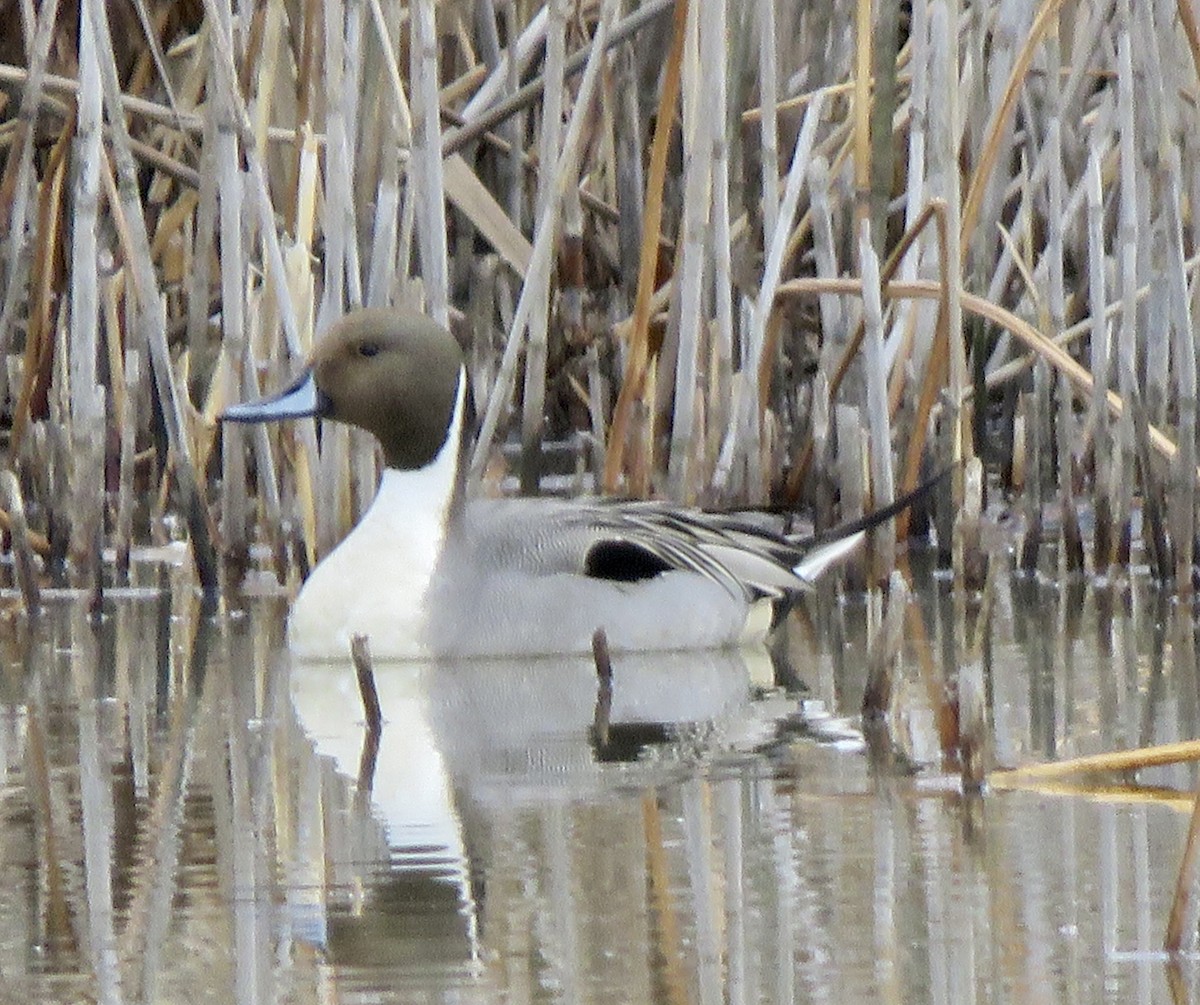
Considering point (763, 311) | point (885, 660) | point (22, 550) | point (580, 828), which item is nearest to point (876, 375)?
point (763, 311)

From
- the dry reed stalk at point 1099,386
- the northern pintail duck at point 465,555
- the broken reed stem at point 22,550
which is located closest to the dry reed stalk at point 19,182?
the broken reed stem at point 22,550

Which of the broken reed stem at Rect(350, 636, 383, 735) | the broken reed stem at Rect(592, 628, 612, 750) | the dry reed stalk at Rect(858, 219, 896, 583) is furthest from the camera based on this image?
the dry reed stalk at Rect(858, 219, 896, 583)

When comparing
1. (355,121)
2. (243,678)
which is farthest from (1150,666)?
(355,121)

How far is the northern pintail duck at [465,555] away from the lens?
18.9 feet

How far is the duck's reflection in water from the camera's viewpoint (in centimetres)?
342

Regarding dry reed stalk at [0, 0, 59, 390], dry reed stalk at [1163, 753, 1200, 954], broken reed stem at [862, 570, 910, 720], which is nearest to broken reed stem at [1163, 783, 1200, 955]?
dry reed stalk at [1163, 753, 1200, 954]

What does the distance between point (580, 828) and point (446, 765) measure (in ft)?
2.02

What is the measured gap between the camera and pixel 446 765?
4512 mm

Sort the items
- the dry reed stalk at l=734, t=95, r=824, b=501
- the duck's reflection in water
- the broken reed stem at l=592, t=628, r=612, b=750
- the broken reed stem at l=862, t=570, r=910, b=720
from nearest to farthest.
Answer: the duck's reflection in water
the broken reed stem at l=862, t=570, r=910, b=720
the broken reed stem at l=592, t=628, r=612, b=750
the dry reed stalk at l=734, t=95, r=824, b=501

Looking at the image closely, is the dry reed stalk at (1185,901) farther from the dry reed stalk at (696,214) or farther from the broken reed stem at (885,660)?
the dry reed stalk at (696,214)

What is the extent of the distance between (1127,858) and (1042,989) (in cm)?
69

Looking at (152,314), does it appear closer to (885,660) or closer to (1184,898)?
(885,660)

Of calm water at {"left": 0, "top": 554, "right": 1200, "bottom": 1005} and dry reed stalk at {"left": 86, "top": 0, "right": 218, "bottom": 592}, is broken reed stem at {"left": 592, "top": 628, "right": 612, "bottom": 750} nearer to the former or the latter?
calm water at {"left": 0, "top": 554, "right": 1200, "bottom": 1005}

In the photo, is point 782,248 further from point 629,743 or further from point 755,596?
point 629,743
